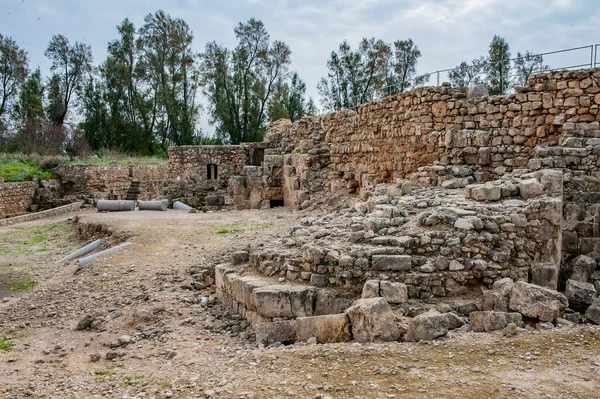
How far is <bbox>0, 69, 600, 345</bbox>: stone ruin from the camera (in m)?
5.53

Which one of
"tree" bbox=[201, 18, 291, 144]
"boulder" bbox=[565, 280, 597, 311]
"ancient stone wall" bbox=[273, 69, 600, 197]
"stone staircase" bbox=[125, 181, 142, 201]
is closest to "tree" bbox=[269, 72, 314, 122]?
"tree" bbox=[201, 18, 291, 144]

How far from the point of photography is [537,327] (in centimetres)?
525

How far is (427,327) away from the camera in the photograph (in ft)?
16.6

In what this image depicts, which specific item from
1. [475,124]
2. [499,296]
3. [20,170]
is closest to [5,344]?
[499,296]

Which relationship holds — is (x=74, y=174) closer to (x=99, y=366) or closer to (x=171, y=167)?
(x=171, y=167)

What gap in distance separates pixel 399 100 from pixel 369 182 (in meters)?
2.28

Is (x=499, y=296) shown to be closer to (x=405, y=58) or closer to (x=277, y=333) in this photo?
(x=277, y=333)

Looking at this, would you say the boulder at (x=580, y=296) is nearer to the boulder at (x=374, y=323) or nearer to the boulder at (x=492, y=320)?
the boulder at (x=492, y=320)

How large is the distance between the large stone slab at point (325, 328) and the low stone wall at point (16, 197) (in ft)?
61.2

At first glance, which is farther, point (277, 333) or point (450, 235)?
point (450, 235)

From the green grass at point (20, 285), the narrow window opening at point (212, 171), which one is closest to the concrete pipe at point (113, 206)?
the narrow window opening at point (212, 171)

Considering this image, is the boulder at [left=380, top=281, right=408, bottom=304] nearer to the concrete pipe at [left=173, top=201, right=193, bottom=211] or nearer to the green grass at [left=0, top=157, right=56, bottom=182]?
the concrete pipe at [left=173, top=201, right=193, bottom=211]

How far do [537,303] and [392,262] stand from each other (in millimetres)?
1612

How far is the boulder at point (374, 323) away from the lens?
5.18 m
